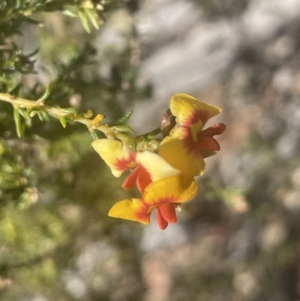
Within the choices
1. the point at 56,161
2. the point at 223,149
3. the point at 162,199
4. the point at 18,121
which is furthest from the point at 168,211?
the point at 223,149

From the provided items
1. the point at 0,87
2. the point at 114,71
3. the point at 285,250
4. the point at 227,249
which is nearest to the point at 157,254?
the point at 227,249

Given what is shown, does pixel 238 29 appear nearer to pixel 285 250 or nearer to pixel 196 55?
pixel 196 55

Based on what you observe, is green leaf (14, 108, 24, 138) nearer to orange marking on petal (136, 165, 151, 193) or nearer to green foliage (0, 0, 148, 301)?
green foliage (0, 0, 148, 301)

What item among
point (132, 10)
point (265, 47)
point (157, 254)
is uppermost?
point (132, 10)

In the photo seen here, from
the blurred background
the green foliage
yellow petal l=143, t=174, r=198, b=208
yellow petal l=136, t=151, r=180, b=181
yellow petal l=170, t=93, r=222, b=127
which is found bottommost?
the blurred background

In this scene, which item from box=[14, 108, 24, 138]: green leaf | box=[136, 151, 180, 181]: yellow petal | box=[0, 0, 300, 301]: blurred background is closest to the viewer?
box=[136, 151, 180, 181]: yellow petal

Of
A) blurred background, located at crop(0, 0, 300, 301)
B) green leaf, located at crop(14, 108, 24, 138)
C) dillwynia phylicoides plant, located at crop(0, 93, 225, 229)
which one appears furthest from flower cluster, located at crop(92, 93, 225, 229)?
blurred background, located at crop(0, 0, 300, 301)

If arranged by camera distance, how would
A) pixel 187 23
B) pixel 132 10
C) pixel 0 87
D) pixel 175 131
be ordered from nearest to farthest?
pixel 175 131 < pixel 0 87 < pixel 132 10 < pixel 187 23
